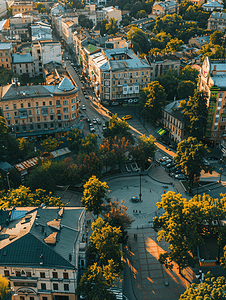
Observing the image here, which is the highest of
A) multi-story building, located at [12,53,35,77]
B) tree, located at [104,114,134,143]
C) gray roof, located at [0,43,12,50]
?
gray roof, located at [0,43,12,50]

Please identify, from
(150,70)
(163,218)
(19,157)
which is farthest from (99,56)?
(163,218)

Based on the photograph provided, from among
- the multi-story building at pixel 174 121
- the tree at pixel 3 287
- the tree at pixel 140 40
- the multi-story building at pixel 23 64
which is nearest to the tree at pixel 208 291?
the tree at pixel 3 287

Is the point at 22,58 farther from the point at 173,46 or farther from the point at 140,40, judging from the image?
the point at 173,46

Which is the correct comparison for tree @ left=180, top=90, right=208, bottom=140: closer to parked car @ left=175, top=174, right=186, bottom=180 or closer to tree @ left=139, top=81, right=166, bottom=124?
tree @ left=139, top=81, right=166, bottom=124

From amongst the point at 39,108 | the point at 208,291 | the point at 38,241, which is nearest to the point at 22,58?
the point at 39,108

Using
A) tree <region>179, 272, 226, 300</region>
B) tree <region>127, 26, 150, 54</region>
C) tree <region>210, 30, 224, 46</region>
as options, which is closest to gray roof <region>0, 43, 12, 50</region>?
tree <region>127, 26, 150, 54</region>

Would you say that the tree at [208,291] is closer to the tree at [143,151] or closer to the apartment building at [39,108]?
the tree at [143,151]

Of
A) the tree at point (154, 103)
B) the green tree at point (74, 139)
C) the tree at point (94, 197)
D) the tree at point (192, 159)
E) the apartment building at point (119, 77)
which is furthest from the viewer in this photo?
the apartment building at point (119, 77)
